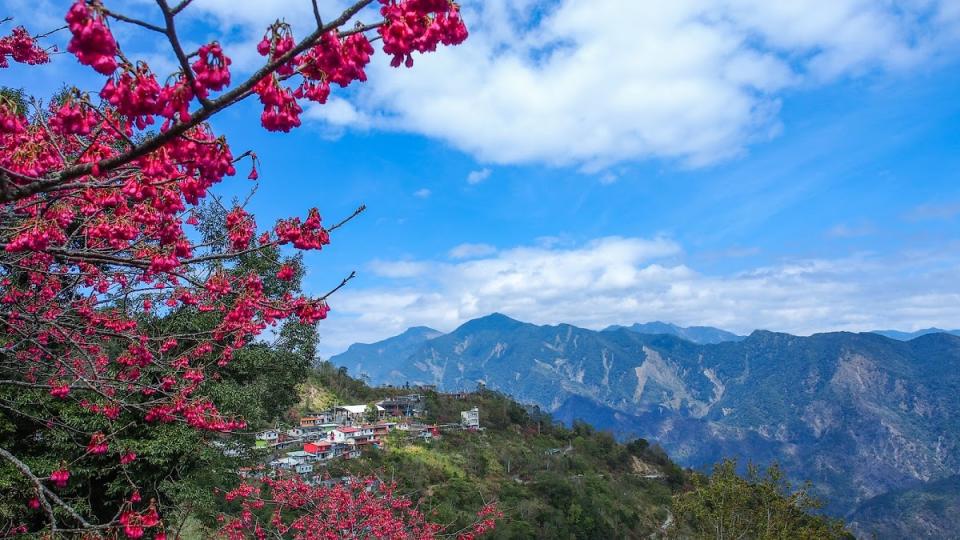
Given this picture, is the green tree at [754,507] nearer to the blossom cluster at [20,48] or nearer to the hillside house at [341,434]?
the blossom cluster at [20,48]

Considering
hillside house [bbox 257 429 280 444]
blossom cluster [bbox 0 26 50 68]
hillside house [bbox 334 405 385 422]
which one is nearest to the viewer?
blossom cluster [bbox 0 26 50 68]

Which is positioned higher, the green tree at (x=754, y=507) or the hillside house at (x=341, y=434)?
the green tree at (x=754, y=507)

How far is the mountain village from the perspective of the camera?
48.3 m

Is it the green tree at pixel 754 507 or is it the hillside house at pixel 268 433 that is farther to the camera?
the hillside house at pixel 268 433

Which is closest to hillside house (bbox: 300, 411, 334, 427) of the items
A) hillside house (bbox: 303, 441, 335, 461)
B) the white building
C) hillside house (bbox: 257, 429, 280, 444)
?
hillside house (bbox: 257, 429, 280, 444)

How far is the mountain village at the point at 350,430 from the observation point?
4831 cm

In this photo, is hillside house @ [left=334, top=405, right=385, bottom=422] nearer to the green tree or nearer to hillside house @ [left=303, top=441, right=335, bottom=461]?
hillside house @ [left=303, top=441, right=335, bottom=461]

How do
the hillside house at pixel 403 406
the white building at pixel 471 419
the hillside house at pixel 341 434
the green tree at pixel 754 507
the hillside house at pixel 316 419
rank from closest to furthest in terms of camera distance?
the green tree at pixel 754 507 → the hillside house at pixel 341 434 → the hillside house at pixel 316 419 → the white building at pixel 471 419 → the hillside house at pixel 403 406

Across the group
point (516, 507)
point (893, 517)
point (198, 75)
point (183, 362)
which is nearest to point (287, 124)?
point (198, 75)

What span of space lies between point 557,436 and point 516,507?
44506 mm

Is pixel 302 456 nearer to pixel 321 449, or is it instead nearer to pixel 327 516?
pixel 321 449

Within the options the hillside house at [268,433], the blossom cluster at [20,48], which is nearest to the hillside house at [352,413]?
the hillside house at [268,433]

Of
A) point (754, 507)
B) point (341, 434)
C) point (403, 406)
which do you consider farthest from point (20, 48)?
point (403, 406)

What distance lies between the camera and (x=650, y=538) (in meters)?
43.1
